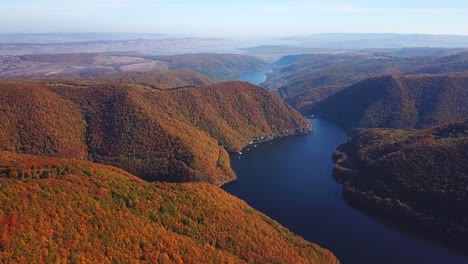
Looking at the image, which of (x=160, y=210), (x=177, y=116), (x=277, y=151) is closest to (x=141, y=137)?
(x=177, y=116)

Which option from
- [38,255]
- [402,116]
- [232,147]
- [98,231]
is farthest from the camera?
[402,116]

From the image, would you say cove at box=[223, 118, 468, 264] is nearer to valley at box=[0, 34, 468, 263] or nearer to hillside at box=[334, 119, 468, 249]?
valley at box=[0, 34, 468, 263]

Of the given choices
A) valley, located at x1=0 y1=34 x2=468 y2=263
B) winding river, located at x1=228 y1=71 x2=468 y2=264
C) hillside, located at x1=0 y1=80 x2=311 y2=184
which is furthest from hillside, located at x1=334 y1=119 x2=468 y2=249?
hillside, located at x1=0 y1=80 x2=311 y2=184

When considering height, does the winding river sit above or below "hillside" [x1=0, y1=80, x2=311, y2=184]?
below

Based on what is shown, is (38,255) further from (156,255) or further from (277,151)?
(277,151)

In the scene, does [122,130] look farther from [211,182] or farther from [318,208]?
[318,208]

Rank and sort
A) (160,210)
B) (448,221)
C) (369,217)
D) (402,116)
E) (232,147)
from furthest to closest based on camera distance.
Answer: (402,116) → (232,147) → (369,217) → (448,221) → (160,210)

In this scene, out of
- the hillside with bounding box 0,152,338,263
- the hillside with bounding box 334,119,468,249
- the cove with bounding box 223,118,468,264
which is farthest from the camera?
the hillside with bounding box 334,119,468,249
